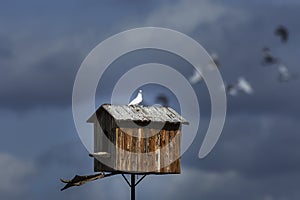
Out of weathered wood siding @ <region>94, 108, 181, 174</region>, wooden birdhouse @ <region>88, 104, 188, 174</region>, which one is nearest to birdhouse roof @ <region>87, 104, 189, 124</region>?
wooden birdhouse @ <region>88, 104, 188, 174</region>

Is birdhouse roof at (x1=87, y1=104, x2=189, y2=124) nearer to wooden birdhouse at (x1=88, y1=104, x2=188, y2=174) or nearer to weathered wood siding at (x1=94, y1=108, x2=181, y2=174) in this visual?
wooden birdhouse at (x1=88, y1=104, x2=188, y2=174)

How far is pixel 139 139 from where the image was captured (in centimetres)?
3500

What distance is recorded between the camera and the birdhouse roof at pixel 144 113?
34906 mm

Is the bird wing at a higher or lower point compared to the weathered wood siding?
higher

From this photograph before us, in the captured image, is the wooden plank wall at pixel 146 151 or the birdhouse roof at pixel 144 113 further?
the birdhouse roof at pixel 144 113

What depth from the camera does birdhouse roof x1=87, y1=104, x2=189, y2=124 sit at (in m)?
34.9

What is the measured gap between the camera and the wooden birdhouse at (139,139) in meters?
34.7

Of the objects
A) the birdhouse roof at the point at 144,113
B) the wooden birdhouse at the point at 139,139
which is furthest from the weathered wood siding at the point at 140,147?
the birdhouse roof at the point at 144,113

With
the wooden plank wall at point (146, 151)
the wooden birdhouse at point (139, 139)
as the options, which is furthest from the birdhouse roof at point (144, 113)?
the wooden plank wall at point (146, 151)

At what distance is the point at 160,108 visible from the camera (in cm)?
3641

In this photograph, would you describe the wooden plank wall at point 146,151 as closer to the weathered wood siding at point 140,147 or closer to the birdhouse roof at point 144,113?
the weathered wood siding at point 140,147

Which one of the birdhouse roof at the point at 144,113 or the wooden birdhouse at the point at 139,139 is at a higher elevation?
the birdhouse roof at the point at 144,113

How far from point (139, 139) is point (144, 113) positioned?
121 centimetres

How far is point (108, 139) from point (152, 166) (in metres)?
2.25
